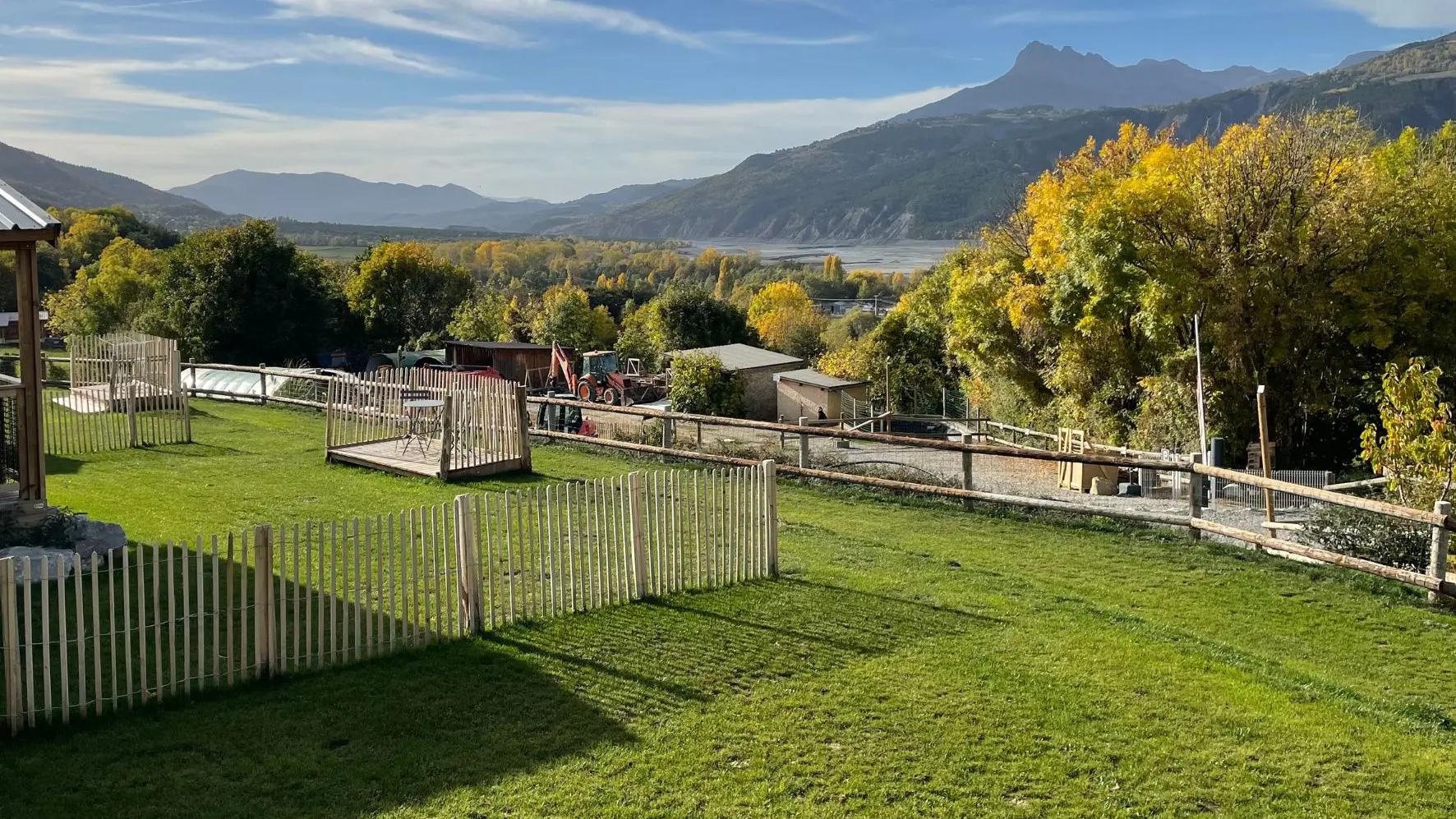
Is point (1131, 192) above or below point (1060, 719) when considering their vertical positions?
above

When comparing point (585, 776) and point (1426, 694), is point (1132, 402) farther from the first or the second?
point (585, 776)

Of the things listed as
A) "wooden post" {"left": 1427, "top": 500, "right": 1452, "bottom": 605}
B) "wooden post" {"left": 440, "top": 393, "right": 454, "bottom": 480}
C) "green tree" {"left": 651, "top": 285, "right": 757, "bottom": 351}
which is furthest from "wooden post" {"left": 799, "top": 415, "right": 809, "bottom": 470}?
"green tree" {"left": 651, "top": 285, "right": 757, "bottom": 351}

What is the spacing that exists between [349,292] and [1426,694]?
54.9m

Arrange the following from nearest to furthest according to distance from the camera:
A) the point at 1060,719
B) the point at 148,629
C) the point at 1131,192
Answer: the point at 1060,719, the point at 148,629, the point at 1131,192

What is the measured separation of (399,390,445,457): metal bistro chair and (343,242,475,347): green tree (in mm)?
35334

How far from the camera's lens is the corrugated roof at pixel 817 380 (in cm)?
4100

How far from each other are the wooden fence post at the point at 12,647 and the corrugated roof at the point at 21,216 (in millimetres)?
5331

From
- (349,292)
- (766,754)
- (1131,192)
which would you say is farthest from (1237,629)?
(349,292)

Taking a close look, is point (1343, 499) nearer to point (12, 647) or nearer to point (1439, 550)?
point (1439, 550)

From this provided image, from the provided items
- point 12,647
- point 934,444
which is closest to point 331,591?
point 12,647

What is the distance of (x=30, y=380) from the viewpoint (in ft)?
36.7

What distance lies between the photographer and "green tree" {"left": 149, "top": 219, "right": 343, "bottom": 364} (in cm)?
3888

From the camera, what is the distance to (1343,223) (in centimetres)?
2139

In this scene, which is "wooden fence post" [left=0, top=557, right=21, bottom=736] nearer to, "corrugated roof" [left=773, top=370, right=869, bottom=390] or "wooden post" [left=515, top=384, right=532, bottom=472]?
"wooden post" [left=515, top=384, right=532, bottom=472]
